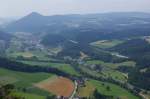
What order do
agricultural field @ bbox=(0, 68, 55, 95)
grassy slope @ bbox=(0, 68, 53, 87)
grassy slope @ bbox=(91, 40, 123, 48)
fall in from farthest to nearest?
grassy slope @ bbox=(91, 40, 123, 48) → grassy slope @ bbox=(0, 68, 53, 87) → agricultural field @ bbox=(0, 68, 55, 95)

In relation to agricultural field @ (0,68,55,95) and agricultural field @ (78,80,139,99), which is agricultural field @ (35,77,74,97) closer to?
agricultural field @ (0,68,55,95)

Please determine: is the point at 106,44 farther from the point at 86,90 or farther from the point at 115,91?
the point at 86,90

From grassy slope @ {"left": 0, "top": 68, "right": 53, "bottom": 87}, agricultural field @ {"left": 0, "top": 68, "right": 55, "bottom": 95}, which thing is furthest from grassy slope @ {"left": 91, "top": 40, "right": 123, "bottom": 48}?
grassy slope @ {"left": 0, "top": 68, "right": 53, "bottom": 87}

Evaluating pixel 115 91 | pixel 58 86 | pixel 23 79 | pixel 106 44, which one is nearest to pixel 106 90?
pixel 115 91

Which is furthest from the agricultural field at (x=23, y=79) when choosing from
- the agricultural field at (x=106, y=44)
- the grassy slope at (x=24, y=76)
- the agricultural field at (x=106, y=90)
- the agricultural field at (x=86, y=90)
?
the agricultural field at (x=106, y=44)

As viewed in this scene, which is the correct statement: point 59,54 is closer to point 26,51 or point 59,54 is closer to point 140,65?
point 26,51

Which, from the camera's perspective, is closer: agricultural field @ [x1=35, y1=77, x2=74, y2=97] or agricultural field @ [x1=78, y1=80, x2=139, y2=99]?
agricultural field @ [x1=78, y1=80, x2=139, y2=99]

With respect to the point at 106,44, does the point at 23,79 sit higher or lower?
higher
